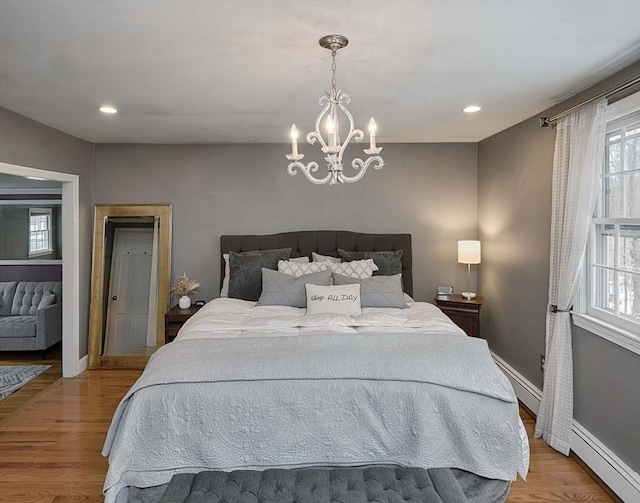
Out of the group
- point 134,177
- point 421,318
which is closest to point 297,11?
point 421,318

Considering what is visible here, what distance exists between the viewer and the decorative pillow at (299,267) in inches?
165

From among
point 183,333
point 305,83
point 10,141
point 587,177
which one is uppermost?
point 305,83

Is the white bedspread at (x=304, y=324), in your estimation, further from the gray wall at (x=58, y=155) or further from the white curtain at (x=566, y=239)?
the gray wall at (x=58, y=155)

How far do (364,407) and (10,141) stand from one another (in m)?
3.35

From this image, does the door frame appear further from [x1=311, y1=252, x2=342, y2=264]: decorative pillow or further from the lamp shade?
the lamp shade

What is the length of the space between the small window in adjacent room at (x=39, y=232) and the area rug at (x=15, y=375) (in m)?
1.74

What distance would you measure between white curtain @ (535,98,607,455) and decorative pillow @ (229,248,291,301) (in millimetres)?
2462

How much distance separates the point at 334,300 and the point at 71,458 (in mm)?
2130

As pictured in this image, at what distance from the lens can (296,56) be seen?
239cm

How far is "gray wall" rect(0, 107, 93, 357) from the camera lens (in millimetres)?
3561

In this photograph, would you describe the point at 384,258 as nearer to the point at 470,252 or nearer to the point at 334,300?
the point at 470,252

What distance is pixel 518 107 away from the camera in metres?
3.46

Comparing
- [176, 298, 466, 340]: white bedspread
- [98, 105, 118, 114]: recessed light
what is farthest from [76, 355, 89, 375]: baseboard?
[98, 105, 118, 114]: recessed light

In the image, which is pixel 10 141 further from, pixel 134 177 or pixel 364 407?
pixel 364 407
